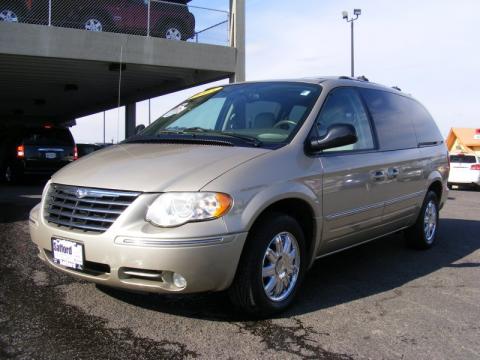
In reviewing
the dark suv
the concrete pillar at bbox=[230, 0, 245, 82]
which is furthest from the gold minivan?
the concrete pillar at bbox=[230, 0, 245, 82]

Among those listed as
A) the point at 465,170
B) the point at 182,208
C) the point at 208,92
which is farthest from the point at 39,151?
the point at 465,170

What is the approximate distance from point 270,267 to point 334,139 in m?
1.07

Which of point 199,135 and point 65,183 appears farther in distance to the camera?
point 199,135

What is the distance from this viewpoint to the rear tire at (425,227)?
19.8 feet

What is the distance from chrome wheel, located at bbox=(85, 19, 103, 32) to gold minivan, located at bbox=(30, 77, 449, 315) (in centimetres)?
963

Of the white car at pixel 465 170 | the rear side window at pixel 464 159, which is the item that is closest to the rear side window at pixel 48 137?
the white car at pixel 465 170

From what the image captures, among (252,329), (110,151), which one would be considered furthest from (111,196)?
(252,329)

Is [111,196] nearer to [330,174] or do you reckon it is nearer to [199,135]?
[199,135]

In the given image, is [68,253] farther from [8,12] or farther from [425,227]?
[8,12]

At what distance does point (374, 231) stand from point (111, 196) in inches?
104

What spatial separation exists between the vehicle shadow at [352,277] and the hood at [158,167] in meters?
0.95

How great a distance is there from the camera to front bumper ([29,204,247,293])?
124 inches

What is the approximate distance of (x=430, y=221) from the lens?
629 cm

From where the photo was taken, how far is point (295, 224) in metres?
3.82
